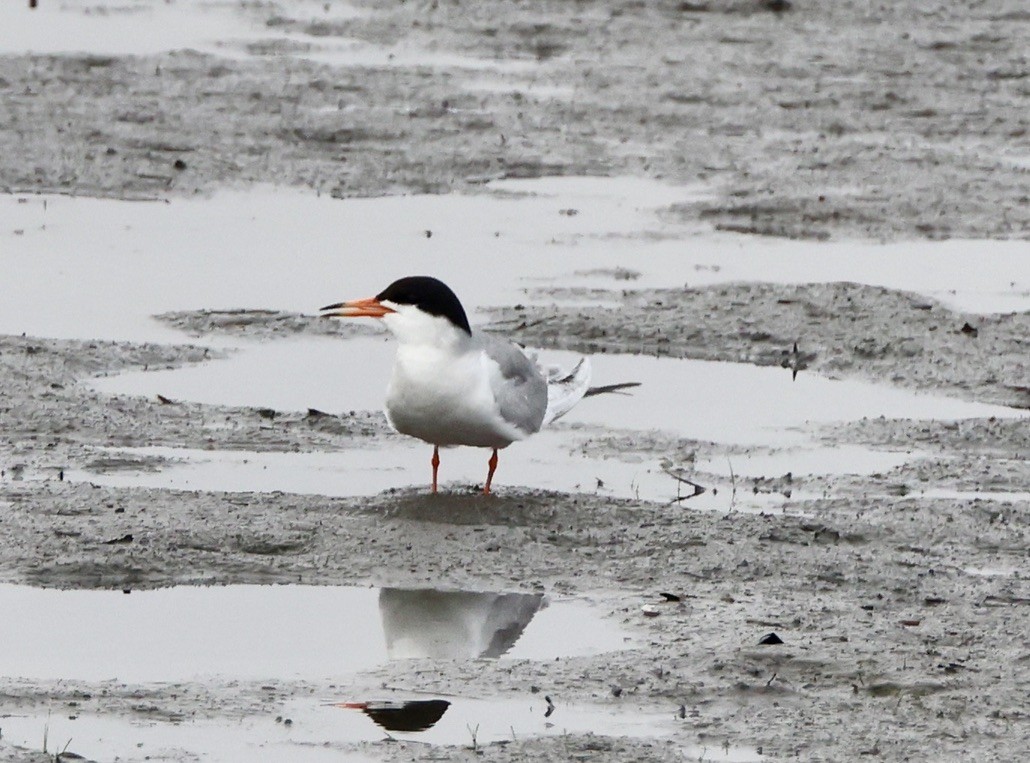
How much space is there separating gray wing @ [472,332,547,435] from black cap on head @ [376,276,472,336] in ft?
0.57

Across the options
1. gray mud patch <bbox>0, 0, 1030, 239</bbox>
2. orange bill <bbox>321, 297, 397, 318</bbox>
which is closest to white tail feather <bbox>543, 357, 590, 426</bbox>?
orange bill <bbox>321, 297, 397, 318</bbox>

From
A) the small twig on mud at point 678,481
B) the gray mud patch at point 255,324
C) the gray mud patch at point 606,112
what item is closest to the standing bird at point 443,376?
the small twig on mud at point 678,481

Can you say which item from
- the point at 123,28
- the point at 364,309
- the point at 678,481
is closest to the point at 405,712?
the point at 364,309

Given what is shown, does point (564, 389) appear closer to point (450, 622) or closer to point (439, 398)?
point (439, 398)

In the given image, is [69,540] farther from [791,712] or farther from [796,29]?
[796,29]

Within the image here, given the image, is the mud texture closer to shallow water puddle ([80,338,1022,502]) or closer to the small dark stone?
the small dark stone

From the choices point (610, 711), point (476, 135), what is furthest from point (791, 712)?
point (476, 135)

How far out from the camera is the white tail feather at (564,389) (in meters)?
8.95

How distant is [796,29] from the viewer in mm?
19312

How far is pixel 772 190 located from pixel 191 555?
7.36 m

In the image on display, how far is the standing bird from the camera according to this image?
8.20 m

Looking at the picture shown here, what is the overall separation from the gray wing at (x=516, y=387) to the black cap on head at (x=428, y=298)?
0.57ft

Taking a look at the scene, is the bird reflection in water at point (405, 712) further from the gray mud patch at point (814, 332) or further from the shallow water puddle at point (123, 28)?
the shallow water puddle at point (123, 28)

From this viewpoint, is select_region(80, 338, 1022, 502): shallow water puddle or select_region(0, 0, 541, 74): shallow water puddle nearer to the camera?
select_region(80, 338, 1022, 502): shallow water puddle
